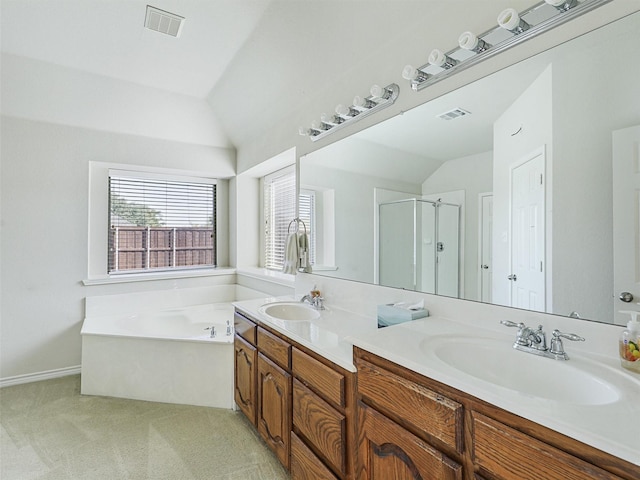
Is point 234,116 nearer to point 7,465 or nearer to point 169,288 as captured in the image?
point 169,288

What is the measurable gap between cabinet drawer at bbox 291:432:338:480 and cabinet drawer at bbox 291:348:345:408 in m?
0.30

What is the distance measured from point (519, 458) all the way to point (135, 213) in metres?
3.84

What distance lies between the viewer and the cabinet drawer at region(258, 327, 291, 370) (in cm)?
164

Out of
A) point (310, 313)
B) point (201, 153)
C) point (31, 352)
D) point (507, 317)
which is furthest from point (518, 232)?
point (31, 352)

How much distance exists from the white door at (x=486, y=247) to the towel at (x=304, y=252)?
1.34 metres

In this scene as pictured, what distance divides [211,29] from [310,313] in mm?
2104

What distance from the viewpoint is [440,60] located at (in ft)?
4.50

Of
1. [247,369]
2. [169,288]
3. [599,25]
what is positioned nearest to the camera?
[599,25]

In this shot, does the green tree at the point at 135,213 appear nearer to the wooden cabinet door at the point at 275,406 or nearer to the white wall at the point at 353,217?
the white wall at the point at 353,217

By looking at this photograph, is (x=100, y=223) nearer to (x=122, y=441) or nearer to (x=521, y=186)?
(x=122, y=441)

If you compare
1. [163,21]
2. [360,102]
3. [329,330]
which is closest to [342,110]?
[360,102]

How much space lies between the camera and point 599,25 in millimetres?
1034

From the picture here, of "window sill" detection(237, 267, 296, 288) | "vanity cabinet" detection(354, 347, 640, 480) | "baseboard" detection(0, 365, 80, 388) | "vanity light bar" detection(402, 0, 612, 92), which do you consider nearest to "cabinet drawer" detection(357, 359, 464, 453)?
"vanity cabinet" detection(354, 347, 640, 480)

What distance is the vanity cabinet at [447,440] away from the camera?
2.18ft
